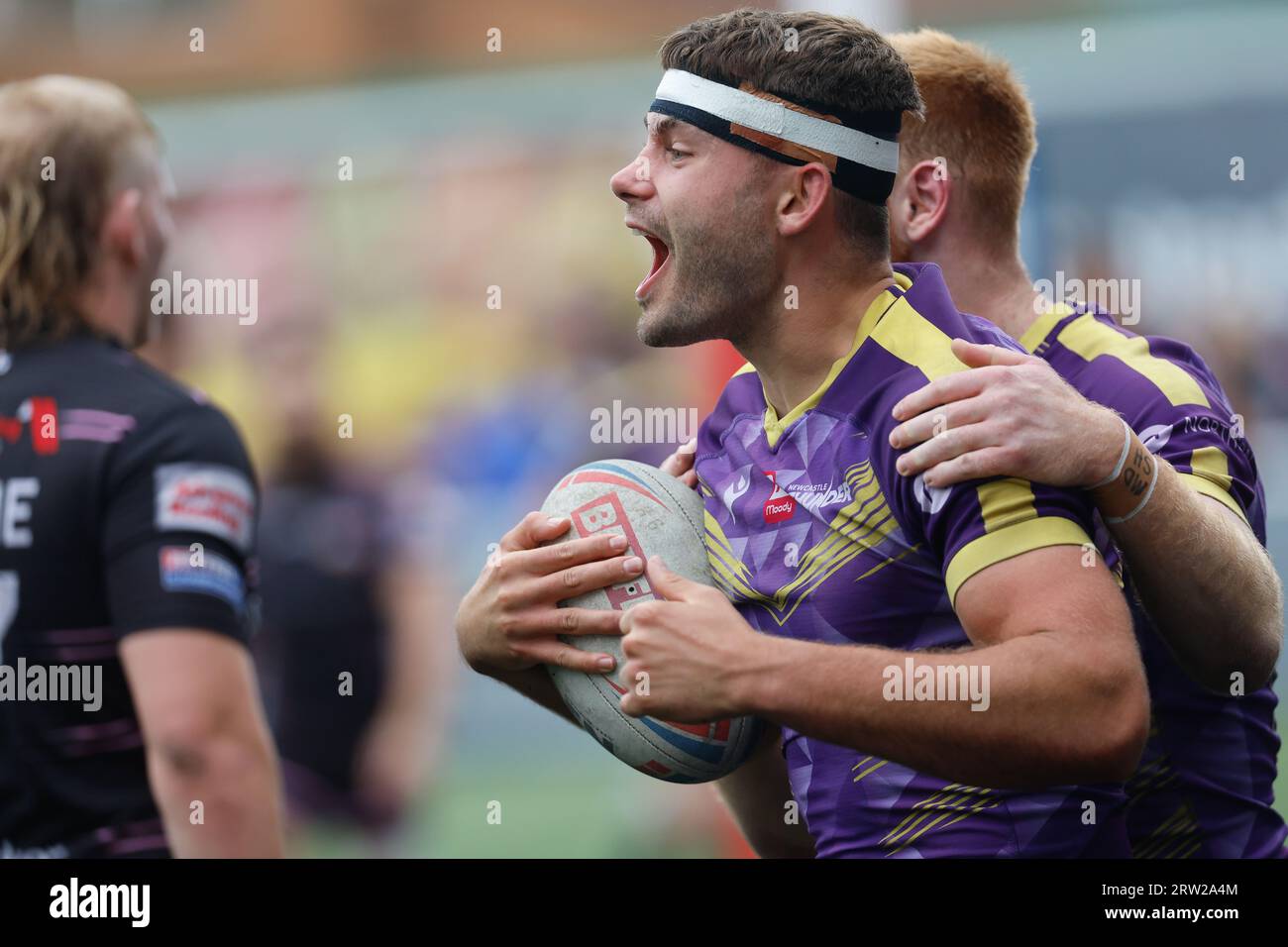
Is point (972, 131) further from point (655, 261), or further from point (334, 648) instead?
point (334, 648)

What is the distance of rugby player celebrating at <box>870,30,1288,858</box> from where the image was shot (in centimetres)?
→ 259

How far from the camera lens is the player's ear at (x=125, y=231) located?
3.60 meters

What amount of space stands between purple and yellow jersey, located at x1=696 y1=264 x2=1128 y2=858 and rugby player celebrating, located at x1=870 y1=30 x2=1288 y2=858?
9 centimetres

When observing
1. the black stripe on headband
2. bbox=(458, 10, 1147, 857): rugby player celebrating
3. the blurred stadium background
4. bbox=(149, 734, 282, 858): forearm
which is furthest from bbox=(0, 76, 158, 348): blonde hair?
the blurred stadium background

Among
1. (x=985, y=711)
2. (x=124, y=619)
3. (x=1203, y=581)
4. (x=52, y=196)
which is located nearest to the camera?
(x=985, y=711)

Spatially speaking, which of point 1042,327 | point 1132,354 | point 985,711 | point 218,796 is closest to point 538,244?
point 1042,327

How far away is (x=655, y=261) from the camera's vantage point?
132 inches

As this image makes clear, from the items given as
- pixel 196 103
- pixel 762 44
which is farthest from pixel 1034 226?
pixel 762 44

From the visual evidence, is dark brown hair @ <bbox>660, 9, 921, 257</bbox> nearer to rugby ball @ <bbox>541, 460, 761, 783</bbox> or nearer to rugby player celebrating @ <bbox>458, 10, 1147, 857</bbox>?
rugby player celebrating @ <bbox>458, 10, 1147, 857</bbox>

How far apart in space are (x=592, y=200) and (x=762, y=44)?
8402 millimetres

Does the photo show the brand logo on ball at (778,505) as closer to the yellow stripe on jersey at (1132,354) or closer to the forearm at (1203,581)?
the forearm at (1203,581)

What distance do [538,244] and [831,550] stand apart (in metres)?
9.15

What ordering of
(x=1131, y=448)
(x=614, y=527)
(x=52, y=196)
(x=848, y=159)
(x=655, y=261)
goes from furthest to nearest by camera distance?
1. (x=52, y=196)
2. (x=655, y=261)
3. (x=848, y=159)
4. (x=614, y=527)
5. (x=1131, y=448)
